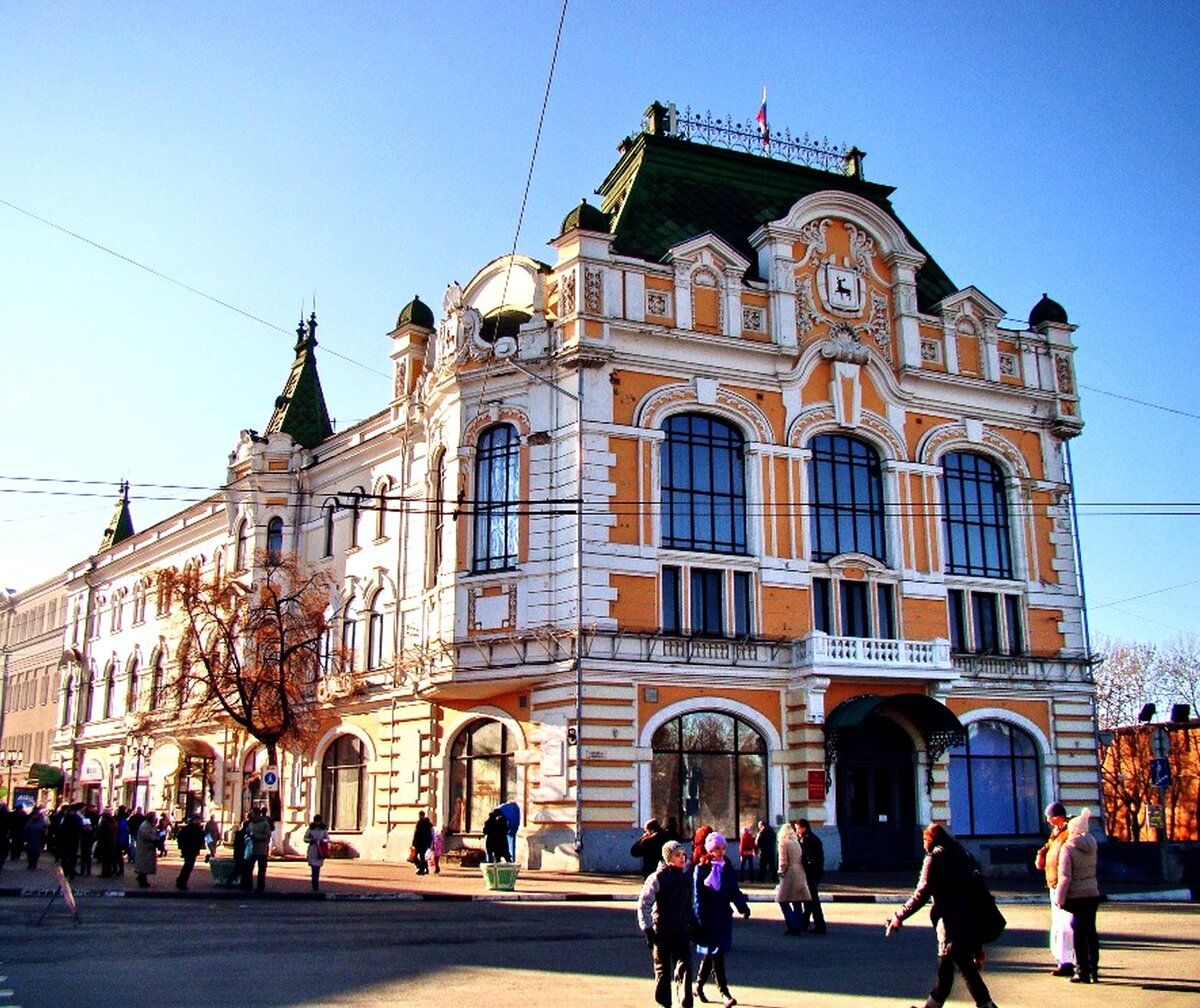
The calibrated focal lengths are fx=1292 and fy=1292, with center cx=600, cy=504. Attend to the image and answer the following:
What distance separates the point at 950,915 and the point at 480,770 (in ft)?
79.5

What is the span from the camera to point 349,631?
139 feet

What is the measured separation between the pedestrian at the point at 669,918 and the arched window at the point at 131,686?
50.7 meters

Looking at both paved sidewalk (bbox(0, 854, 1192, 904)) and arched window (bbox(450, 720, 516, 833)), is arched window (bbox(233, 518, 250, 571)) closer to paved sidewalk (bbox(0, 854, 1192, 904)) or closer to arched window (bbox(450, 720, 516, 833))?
paved sidewalk (bbox(0, 854, 1192, 904))

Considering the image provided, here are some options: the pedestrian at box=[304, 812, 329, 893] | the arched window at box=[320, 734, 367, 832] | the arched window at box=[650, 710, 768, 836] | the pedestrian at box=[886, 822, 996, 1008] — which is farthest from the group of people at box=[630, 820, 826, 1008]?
the arched window at box=[320, 734, 367, 832]

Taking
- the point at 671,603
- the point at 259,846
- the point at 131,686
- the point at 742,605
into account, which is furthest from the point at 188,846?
the point at 131,686

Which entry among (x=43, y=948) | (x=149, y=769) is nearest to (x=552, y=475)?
(x=43, y=948)

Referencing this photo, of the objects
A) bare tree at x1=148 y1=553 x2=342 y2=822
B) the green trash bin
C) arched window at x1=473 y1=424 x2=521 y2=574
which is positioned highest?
arched window at x1=473 y1=424 x2=521 y2=574

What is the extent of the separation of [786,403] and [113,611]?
3984 centimetres

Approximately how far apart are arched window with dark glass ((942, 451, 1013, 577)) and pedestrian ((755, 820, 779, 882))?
36.7ft

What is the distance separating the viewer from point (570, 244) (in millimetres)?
34438

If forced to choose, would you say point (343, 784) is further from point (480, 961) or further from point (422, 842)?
point (480, 961)

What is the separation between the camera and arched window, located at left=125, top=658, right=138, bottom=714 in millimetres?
57562

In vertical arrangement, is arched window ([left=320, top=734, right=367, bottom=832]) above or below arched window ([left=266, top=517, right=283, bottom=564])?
below

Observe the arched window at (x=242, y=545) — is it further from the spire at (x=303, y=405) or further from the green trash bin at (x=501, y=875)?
the green trash bin at (x=501, y=875)
